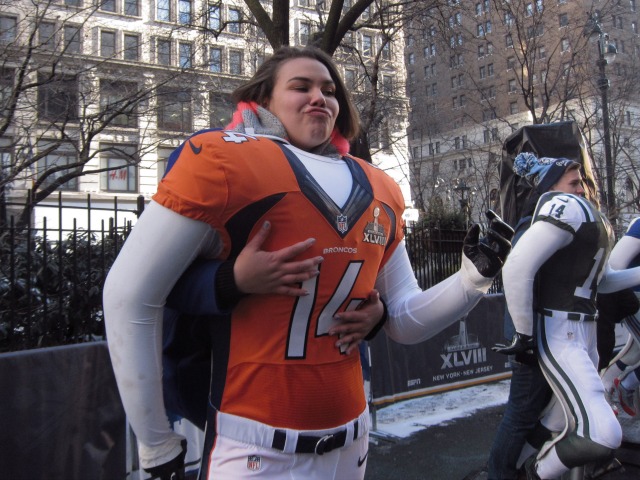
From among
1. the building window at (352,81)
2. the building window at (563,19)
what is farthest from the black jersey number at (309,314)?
the building window at (563,19)

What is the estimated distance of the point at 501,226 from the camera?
177 cm

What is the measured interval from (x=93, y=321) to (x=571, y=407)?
4.12m

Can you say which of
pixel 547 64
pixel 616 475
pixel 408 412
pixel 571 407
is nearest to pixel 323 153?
pixel 571 407

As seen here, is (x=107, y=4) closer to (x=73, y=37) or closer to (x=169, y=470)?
(x=73, y=37)

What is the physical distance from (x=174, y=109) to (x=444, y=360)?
10612 millimetres

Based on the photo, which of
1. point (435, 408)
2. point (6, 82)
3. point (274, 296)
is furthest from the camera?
point (6, 82)

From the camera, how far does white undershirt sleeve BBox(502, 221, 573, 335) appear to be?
3.27 meters

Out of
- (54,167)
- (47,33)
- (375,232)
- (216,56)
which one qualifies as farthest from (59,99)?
(375,232)

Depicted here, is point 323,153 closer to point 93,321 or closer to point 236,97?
point 236,97

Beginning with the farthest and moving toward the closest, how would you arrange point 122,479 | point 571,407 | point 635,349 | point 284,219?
point 635,349 → point 122,479 → point 571,407 → point 284,219

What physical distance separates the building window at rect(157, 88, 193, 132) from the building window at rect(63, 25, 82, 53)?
1701 mm

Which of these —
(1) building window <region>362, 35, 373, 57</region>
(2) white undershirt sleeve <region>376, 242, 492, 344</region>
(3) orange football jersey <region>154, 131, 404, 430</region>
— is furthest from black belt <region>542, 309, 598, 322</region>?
(1) building window <region>362, 35, 373, 57</region>

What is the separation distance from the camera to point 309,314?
1591 mm

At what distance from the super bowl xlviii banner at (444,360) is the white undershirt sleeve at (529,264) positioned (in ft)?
8.94
